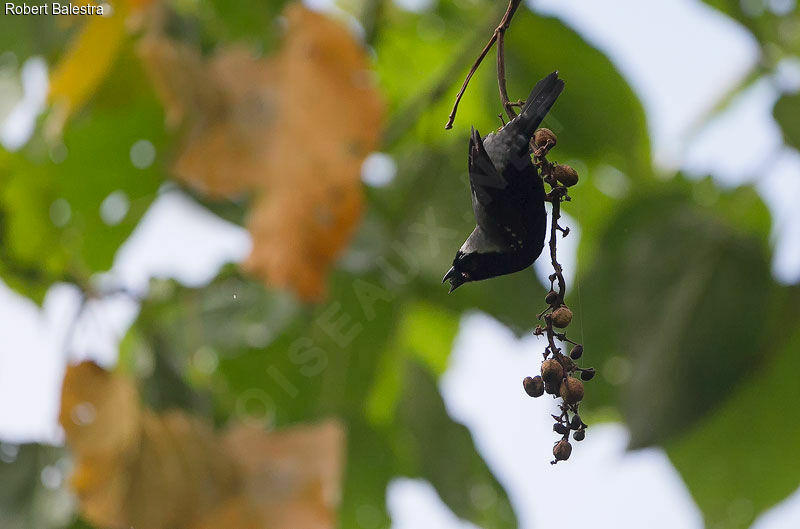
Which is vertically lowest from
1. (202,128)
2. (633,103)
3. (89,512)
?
(89,512)

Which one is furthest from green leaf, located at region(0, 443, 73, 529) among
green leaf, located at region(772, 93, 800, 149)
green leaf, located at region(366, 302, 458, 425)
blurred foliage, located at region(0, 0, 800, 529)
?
green leaf, located at region(772, 93, 800, 149)

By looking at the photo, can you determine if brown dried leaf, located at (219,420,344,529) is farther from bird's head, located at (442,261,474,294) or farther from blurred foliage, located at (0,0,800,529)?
bird's head, located at (442,261,474,294)

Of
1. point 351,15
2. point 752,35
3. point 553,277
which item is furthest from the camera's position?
point 351,15

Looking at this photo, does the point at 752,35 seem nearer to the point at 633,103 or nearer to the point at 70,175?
the point at 633,103

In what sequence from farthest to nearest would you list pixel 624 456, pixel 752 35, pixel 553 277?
pixel 752 35 < pixel 624 456 < pixel 553 277

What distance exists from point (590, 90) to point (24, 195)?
1.29ft

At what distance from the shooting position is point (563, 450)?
178 millimetres

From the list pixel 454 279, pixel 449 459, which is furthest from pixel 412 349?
pixel 454 279

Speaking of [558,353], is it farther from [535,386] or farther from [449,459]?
[449,459]

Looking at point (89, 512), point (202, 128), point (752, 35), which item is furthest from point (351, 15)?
point (89, 512)

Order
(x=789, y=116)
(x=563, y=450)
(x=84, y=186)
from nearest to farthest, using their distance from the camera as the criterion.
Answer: (x=563, y=450) → (x=789, y=116) → (x=84, y=186)

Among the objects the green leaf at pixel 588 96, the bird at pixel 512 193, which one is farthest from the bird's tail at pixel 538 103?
the green leaf at pixel 588 96

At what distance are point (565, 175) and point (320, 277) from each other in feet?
1.30

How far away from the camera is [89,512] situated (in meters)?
0.56
